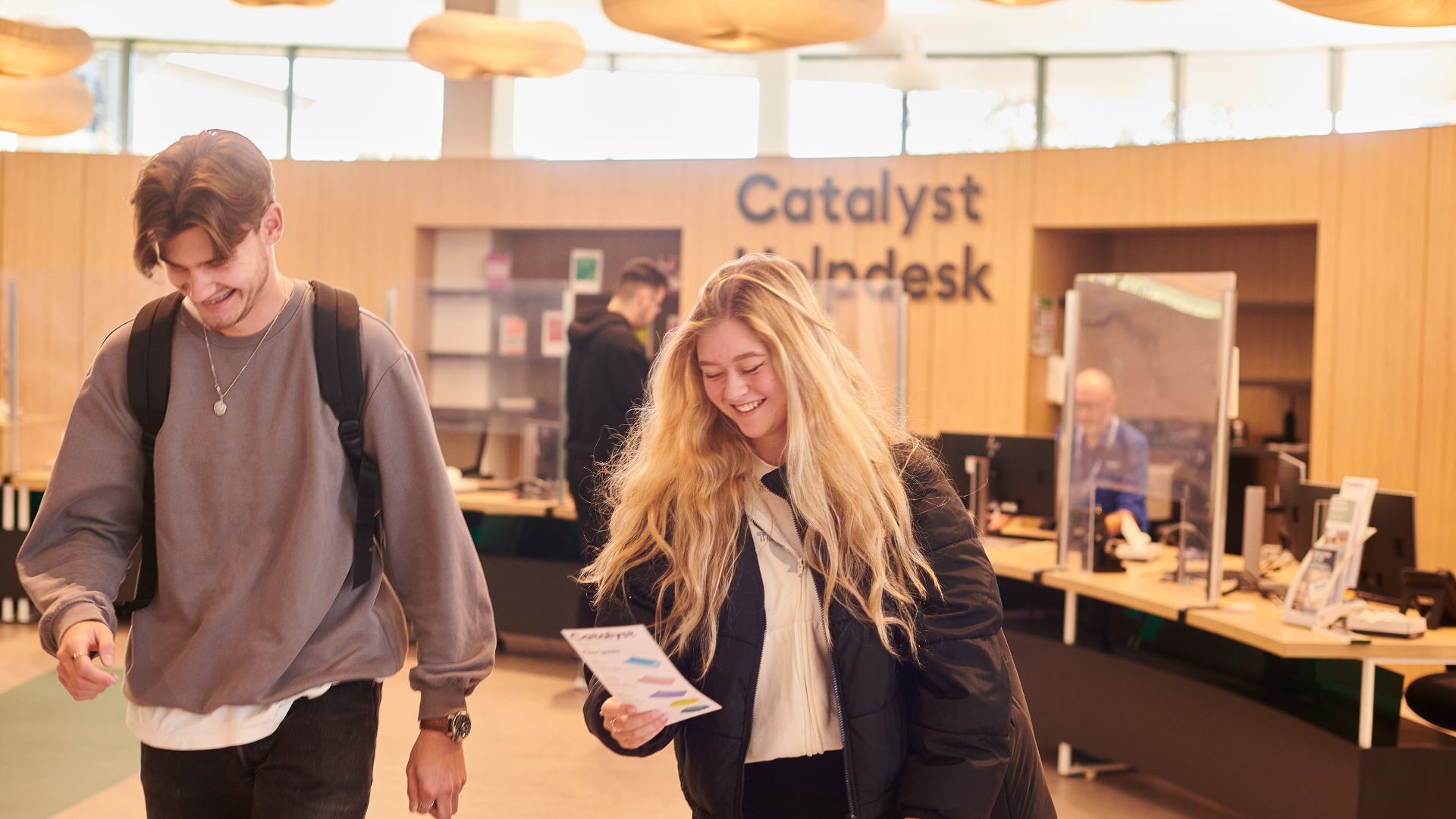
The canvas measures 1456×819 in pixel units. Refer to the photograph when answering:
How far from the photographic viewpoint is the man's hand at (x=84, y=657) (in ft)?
4.83

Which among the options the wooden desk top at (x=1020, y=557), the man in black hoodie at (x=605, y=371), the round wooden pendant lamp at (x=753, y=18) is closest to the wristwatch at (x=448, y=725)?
the round wooden pendant lamp at (x=753, y=18)

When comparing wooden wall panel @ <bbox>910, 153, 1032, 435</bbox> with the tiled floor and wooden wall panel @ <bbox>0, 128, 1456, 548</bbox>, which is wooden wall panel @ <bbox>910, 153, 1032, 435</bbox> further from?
the tiled floor

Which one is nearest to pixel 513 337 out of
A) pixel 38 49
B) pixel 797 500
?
pixel 38 49

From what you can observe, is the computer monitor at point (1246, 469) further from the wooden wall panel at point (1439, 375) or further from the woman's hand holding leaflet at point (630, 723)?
the woman's hand holding leaflet at point (630, 723)

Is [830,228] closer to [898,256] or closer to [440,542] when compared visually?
[898,256]

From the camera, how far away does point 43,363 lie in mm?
7070

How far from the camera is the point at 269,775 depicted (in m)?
1.56

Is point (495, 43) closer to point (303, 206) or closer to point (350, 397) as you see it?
point (303, 206)

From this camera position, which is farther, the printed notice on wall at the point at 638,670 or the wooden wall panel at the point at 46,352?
the wooden wall panel at the point at 46,352

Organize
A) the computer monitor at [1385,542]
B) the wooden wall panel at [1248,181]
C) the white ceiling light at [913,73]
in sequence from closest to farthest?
the computer monitor at [1385,542]
the wooden wall panel at [1248,181]
the white ceiling light at [913,73]

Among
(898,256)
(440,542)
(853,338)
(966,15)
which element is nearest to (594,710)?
(440,542)

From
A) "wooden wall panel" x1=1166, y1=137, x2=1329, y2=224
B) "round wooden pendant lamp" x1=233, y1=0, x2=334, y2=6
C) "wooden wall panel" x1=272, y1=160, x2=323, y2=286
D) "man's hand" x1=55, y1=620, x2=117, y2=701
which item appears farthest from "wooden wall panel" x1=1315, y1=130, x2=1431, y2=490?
"wooden wall panel" x1=272, y1=160, x2=323, y2=286

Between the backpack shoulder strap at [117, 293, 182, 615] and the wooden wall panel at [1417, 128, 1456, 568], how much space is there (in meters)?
6.37

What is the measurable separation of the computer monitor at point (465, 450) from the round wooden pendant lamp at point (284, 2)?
2458 mm
